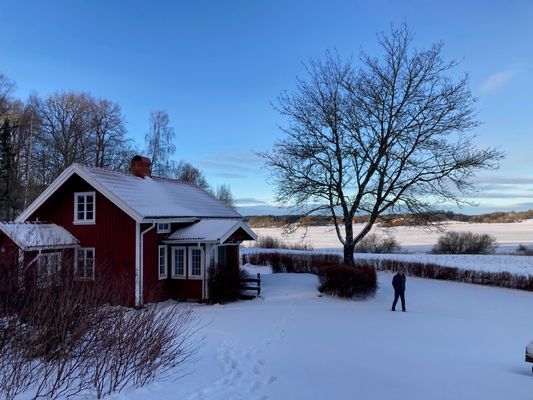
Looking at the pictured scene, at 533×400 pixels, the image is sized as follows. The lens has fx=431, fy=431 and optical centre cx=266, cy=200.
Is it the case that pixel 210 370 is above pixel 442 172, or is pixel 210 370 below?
below

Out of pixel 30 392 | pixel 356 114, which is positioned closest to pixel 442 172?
pixel 356 114

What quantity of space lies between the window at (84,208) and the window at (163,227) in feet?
8.64

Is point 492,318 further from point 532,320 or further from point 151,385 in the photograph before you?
point 151,385

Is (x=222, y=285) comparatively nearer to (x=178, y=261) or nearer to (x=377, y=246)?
(x=178, y=261)

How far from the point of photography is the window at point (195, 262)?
60.3ft

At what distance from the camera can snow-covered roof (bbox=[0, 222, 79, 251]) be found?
16.0 meters

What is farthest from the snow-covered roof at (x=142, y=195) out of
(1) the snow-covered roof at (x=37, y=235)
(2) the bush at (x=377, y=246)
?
(2) the bush at (x=377, y=246)

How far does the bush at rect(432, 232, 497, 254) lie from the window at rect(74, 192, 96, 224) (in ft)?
108

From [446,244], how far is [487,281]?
17231 millimetres

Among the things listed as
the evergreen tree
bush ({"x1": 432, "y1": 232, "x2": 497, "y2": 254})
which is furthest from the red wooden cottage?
bush ({"x1": 432, "y1": 232, "x2": 497, "y2": 254})

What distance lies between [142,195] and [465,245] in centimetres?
3374

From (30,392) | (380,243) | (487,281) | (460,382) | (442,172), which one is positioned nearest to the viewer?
(30,392)

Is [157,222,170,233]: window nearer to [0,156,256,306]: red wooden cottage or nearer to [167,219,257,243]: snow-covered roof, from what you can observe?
[0,156,256,306]: red wooden cottage

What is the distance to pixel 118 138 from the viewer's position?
133 feet
